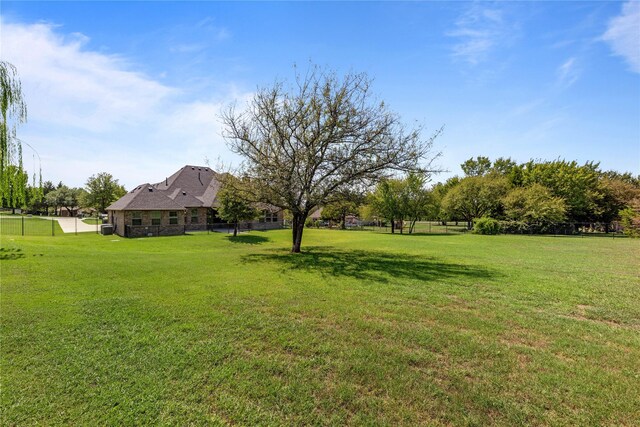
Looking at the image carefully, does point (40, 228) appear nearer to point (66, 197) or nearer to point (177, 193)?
point (177, 193)

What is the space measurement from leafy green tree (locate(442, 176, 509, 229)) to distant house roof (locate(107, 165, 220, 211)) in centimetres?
3250

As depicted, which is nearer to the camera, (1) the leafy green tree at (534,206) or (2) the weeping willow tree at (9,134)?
(2) the weeping willow tree at (9,134)

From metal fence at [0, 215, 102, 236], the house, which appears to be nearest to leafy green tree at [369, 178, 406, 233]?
the house

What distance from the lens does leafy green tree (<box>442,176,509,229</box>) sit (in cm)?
4150

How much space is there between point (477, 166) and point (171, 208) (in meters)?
56.3

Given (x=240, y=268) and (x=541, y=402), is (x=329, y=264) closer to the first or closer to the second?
(x=240, y=268)

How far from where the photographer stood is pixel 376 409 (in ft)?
9.89

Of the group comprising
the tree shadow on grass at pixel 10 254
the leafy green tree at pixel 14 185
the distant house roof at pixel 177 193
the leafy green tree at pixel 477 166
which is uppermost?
the leafy green tree at pixel 477 166

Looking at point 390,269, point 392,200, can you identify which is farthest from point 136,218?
point 392,200

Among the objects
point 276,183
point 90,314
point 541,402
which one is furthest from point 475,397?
point 276,183

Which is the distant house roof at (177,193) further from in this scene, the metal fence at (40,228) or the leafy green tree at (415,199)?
the leafy green tree at (415,199)

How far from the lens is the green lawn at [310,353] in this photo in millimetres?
2979

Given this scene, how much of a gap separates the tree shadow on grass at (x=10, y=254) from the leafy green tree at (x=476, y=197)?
43718 millimetres

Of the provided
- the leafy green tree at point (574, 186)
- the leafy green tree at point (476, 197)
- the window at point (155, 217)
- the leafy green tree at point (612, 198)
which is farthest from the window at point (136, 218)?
the leafy green tree at point (612, 198)
